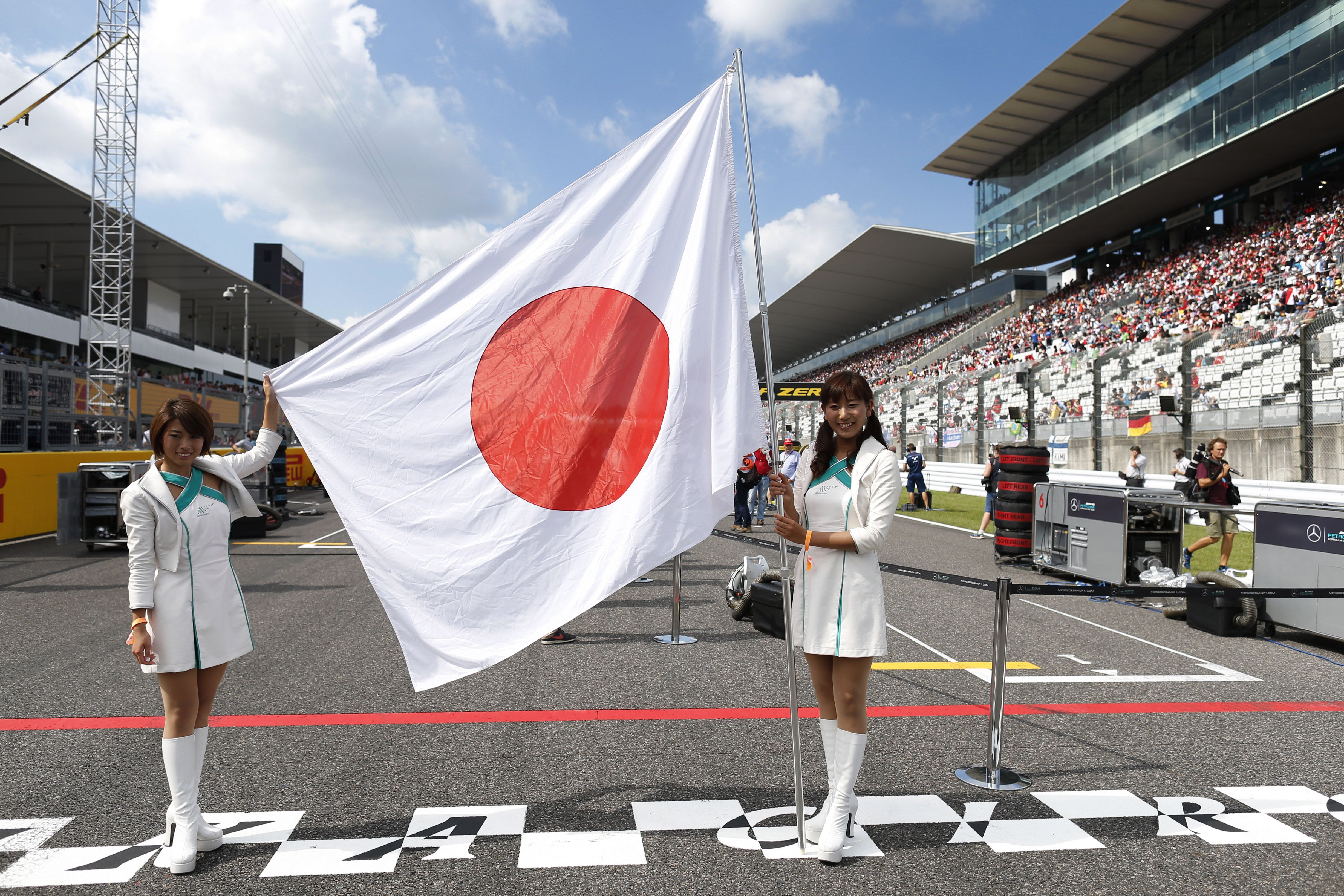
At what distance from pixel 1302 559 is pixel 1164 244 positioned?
38808 millimetres

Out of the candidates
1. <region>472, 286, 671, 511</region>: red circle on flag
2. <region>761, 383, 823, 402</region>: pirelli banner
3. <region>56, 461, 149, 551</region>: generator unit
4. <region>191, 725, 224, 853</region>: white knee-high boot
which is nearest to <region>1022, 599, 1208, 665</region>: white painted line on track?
<region>472, 286, 671, 511</region>: red circle on flag

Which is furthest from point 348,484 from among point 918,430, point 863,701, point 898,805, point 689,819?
point 918,430

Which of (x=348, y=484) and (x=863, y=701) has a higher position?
(x=348, y=484)

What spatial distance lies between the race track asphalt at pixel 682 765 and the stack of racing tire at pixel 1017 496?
14.5ft

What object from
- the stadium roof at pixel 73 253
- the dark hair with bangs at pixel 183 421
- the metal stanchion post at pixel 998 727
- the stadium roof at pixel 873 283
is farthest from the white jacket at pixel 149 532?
the stadium roof at pixel 873 283

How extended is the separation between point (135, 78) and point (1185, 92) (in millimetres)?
43448

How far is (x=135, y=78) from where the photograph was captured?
3781 centimetres

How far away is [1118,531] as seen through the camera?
9625 millimetres

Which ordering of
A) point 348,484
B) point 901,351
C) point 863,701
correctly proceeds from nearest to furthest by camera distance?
point 863,701 < point 348,484 < point 901,351

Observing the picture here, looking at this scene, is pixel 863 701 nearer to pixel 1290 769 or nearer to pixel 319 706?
pixel 1290 769

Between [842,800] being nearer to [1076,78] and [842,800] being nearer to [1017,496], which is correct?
[1017,496]

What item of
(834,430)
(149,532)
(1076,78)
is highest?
(1076,78)

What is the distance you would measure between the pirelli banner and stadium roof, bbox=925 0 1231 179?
752 inches

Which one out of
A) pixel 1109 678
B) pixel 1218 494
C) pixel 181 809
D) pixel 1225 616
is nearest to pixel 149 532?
pixel 181 809
